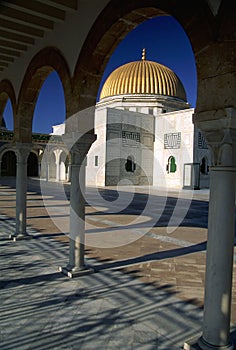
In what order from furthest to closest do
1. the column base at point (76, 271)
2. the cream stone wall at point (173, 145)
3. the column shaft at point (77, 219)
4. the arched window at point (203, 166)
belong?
the arched window at point (203, 166) → the cream stone wall at point (173, 145) → the column shaft at point (77, 219) → the column base at point (76, 271)

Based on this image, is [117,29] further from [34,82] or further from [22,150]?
[22,150]

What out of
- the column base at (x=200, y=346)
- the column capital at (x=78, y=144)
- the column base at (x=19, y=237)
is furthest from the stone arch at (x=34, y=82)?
the column base at (x=200, y=346)

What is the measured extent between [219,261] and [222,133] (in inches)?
41.7

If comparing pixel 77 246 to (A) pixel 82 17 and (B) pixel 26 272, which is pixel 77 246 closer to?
(B) pixel 26 272

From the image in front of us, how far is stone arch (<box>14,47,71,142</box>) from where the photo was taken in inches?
182

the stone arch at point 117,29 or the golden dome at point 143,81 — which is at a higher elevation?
the golden dome at point 143,81

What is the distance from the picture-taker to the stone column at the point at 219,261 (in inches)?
96.5

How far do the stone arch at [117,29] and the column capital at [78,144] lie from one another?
41cm

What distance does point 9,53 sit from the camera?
237 inches

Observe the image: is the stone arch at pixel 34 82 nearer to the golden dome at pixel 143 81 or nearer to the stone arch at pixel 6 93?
the stone arch at pixel 6 93

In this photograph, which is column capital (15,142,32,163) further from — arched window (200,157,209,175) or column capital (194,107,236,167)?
arched window (200,157,209,175)

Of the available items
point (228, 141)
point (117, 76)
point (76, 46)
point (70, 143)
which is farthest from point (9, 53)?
point (117, 76)

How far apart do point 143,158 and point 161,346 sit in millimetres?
23642

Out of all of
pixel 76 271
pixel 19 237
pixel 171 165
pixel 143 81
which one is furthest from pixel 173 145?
pixel 76 271
